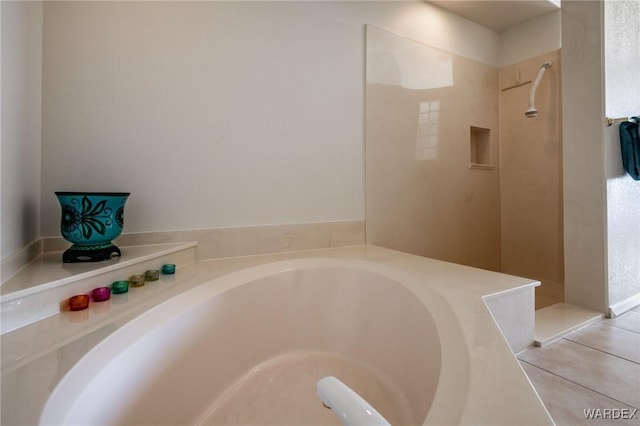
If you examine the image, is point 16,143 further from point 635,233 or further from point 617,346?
point 635,233

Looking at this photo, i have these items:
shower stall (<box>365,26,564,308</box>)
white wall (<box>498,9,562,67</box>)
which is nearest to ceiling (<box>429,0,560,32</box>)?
white wall (<box>498,9,562,67</box>)

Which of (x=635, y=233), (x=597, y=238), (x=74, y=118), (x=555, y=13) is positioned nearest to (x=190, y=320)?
(x=74, y=118)

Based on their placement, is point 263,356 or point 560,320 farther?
point 560,320

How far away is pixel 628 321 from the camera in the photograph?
1.27 meters

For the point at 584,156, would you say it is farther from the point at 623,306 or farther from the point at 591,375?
the point at 591,375

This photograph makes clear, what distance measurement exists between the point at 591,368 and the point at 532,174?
1.78 meters

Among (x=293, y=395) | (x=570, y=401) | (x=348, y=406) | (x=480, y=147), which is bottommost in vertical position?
(x=293, y=395)

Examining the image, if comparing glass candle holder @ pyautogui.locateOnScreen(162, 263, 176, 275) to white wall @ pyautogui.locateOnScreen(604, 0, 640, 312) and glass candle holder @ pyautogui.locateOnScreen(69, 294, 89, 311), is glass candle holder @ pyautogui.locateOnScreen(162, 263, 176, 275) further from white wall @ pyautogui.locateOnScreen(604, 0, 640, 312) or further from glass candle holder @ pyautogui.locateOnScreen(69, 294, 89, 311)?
white wall @ pyautogui.locateOnScreen(604, 0, 640, 312)

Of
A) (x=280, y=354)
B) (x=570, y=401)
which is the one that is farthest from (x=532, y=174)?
(x=280, y=354)

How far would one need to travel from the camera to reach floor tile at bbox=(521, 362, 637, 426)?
67 centimetres

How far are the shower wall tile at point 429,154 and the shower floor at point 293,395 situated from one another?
842mm

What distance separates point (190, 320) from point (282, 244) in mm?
700

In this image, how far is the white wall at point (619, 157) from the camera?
1.37m

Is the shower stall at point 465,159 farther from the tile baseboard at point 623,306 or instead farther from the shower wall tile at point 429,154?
the tile baseboard at point 623,306
